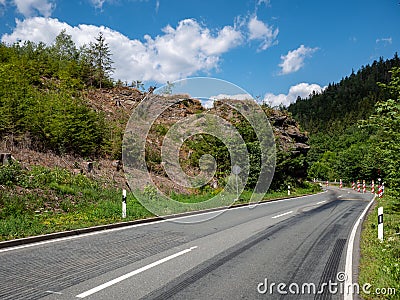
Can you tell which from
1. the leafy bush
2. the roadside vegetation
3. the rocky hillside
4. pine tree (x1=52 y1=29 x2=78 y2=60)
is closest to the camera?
the roadside vegetation

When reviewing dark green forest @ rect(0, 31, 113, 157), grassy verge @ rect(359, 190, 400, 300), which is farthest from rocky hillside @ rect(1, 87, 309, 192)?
grassy verge @ rect(359, 190, 400, 300)

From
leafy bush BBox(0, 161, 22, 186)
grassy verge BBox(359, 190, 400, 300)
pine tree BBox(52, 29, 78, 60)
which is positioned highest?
pine tree BBox(52, 29, 78, 60)

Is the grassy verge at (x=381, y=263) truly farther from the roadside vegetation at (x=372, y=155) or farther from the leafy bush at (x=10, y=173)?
the leafy bush at (x=10, y=173)

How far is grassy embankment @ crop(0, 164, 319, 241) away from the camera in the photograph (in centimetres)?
864

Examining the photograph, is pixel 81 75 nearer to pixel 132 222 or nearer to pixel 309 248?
pixel 132 222

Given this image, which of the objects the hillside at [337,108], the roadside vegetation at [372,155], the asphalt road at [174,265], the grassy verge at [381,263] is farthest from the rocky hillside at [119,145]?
the hillside at [337,108]

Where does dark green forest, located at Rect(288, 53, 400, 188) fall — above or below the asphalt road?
above

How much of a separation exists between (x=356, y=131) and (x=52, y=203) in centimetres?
10749

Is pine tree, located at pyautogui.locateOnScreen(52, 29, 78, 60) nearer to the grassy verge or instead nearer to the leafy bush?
the leafy bush

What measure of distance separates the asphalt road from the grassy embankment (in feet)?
3.60

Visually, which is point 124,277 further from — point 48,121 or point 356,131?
point 356,131

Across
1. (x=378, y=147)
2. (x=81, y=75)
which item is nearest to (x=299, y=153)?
(x=81, y=75)

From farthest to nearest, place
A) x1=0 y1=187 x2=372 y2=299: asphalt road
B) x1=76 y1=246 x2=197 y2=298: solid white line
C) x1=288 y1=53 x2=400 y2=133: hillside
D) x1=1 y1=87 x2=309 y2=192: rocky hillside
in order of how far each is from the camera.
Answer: x1=288 y1=53 x2=400 y2=133: hillside < x1=1 y1=87 x2=309 y2=192: rocky hillside < x1=0 y1=187 x2=372 y2=299: asphalt road < x1=76 y1=246 x2=197 y2=298: solid white line

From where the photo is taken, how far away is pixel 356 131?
104 metres
